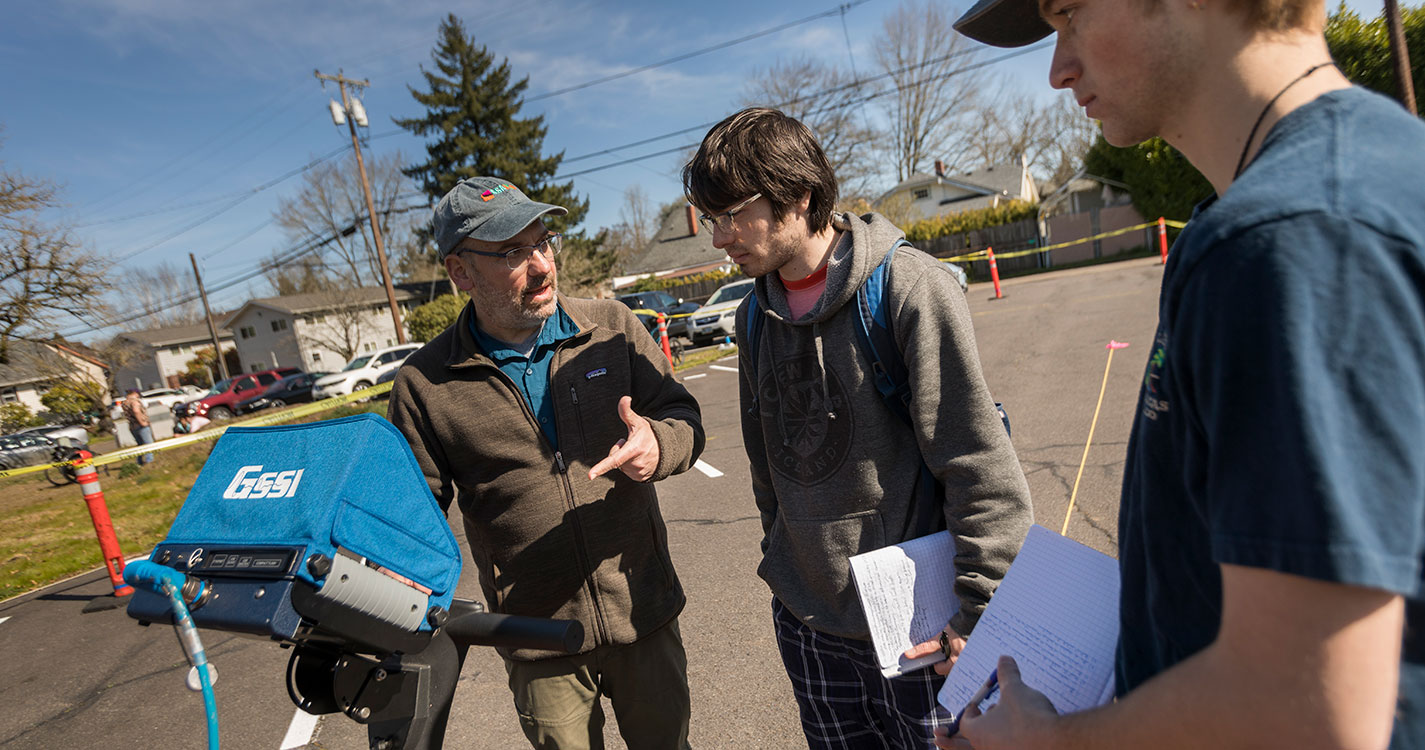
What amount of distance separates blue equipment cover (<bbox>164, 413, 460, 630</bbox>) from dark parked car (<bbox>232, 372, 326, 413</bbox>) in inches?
1129

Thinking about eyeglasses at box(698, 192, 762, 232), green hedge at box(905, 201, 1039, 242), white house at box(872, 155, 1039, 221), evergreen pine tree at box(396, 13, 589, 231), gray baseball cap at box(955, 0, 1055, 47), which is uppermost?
evergreen pine tree at box(396, 13, 589, 231)

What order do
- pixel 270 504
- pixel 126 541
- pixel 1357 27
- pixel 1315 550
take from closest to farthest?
pixel 1315 550 < pixel 270 504 < pixel 126 541 < pixel 1357 27

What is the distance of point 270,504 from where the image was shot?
1.36 meters

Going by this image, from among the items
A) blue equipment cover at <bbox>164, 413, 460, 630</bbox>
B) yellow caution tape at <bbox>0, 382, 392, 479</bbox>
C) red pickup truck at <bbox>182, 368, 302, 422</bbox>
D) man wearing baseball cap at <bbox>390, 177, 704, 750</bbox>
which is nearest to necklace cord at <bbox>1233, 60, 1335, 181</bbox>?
blue equipment cover at <bbox>164, 413, 460, 630</bbox>

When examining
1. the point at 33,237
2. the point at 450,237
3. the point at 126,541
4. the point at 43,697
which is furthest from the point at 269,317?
the point at 450,237

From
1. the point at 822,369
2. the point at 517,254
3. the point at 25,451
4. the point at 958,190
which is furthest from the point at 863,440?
the point at 958,190

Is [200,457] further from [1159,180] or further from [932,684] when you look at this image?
[1159,180]

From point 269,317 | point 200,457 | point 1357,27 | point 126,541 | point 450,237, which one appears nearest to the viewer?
point 450,237

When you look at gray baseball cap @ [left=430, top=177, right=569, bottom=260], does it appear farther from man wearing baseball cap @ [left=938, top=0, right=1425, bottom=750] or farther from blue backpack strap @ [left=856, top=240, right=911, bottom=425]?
man wearing baseball cap @ [left=938, top=0, right=1425, bottom=750]

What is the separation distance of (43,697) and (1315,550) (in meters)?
6.09

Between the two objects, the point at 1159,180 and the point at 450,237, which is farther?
the point at 1159,180

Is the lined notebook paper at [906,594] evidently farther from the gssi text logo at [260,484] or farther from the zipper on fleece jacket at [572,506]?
the gssi text logo at [260,484]

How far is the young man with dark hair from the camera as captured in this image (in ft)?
5.10

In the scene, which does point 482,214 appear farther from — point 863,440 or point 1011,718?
point 1011,718
